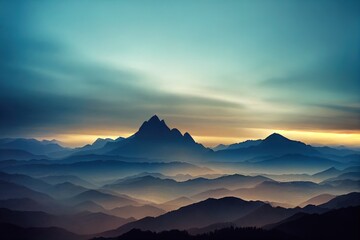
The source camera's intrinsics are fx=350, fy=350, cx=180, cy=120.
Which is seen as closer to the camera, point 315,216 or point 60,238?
point 315,216

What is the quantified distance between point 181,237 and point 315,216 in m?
64.1

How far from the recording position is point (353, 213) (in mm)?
156125

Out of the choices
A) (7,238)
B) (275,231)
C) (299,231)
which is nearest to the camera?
(275,231)

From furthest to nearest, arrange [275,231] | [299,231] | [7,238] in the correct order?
1. [7,238]
2. [299,231]
3. [275,231]

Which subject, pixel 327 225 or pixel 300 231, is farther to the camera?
pixel 327 225

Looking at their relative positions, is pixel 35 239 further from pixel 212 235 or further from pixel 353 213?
pixel 353 213

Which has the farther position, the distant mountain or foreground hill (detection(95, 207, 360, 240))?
the distant mountain

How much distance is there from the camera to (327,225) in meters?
152

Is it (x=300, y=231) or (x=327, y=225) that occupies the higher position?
(x=327, y=225)

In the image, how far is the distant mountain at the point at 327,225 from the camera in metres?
144

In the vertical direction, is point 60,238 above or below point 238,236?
below

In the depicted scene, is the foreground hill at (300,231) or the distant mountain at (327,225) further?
the distant mountain at (327,225)

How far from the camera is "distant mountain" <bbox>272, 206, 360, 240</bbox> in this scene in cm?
14425

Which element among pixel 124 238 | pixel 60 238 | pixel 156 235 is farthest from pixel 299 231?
pixel 60 238
